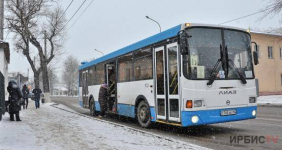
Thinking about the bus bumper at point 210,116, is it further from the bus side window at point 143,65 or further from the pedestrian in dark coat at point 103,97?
the pedestrian in dark coat at point 103,97

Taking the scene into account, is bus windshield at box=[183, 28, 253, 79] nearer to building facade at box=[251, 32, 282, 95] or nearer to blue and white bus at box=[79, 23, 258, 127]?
blue and white bus at box=[79, 23, 258, 127]

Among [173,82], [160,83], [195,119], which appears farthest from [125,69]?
[195,119]

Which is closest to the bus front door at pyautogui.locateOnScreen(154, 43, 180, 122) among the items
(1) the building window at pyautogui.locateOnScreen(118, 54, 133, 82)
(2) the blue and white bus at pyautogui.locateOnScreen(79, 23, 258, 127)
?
(2) the blue and white bus at pyautogui.locateOnScreen(79, 23, 258, 127)

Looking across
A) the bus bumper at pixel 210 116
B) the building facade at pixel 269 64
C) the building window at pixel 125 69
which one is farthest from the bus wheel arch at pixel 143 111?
the building facade at pixel 269 64

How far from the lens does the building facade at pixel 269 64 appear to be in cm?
3550

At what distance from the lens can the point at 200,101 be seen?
7676mm

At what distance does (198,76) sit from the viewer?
25.4ft

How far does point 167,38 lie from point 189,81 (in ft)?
5.35

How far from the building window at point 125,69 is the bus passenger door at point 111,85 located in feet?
2.30

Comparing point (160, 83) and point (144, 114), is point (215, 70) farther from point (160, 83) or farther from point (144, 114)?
point (144, 114)

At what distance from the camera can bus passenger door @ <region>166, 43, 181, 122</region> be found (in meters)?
7.96

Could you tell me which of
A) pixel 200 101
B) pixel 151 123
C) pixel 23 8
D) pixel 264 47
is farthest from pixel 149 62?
pixel 264 47

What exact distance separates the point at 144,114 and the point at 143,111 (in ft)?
0.44

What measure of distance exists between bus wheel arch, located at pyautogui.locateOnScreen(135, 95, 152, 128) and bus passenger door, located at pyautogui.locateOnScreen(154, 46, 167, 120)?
0.71 metres
